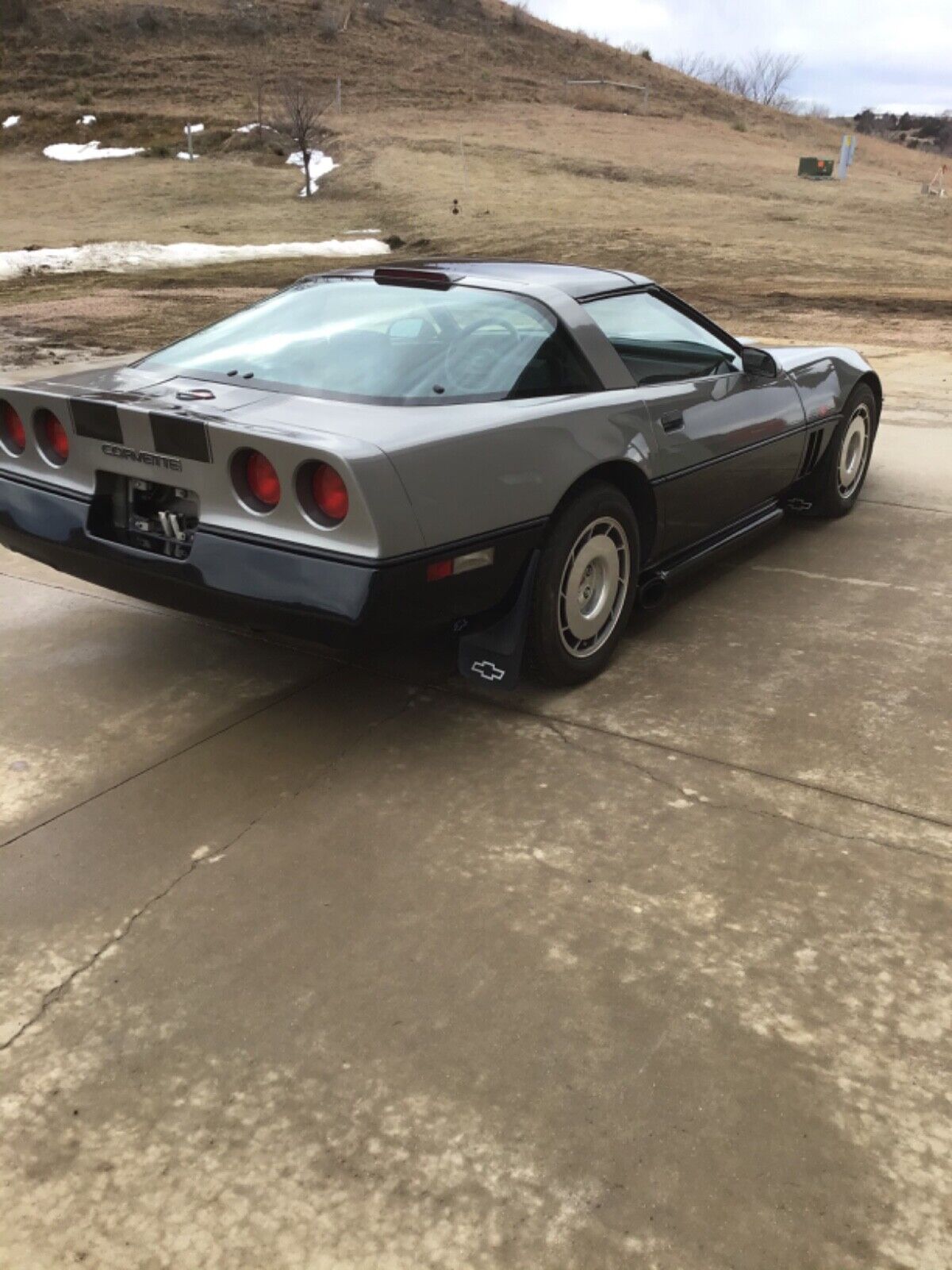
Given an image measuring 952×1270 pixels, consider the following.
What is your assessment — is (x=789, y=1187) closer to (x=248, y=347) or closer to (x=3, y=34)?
(x=248, y=347)

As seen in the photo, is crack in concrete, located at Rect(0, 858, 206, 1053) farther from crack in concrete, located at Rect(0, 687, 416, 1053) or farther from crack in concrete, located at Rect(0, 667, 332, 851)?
crack in concrete, located at Rect(0, 667, 332, 851)

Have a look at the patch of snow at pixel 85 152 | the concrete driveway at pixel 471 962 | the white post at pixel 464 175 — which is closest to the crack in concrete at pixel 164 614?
the concrete driveway at pixel 471 962

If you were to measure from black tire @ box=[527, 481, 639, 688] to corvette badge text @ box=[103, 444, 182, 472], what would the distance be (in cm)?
111

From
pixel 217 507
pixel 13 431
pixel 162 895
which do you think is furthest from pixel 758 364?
pixel 162 895

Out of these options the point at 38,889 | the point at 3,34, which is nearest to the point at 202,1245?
the point at 38,889

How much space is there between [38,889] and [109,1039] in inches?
23.1

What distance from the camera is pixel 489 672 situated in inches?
133

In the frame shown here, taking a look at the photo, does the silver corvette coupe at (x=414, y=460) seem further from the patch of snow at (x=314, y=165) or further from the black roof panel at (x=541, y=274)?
the patch of snow at (x=314, y=165)

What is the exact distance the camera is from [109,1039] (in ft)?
6.95

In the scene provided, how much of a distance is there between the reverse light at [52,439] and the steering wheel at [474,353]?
123 centimetres

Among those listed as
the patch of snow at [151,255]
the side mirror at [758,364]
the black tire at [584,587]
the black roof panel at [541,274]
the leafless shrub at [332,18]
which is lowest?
the patch of snow at [151,255]

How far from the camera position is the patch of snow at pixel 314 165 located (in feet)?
124

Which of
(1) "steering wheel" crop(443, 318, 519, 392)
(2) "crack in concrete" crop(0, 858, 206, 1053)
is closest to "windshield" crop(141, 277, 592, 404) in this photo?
(1) "steering wheel" crop(443, 318, 519, 392)

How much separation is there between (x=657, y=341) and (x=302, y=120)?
41871 mm
